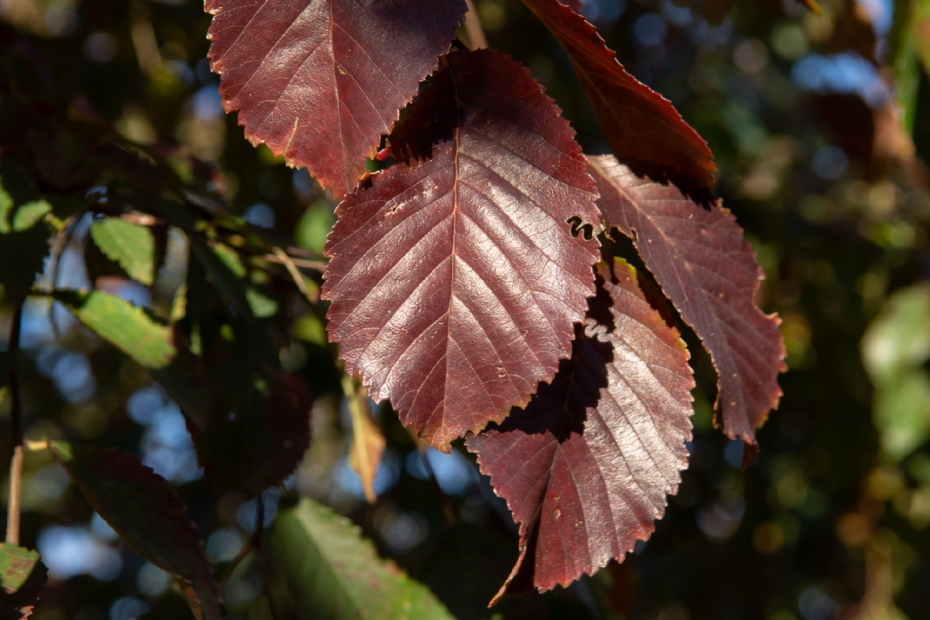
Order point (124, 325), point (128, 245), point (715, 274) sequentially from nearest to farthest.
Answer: point (715, 274), point (124, 325), point (128, 245)

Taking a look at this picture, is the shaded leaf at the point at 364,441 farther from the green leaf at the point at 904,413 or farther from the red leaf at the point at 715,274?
the green leaf at the point at 904,413

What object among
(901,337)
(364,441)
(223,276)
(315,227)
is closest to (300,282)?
→ (223,276)

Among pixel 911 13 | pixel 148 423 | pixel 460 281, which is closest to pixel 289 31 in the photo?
pixel 460 281

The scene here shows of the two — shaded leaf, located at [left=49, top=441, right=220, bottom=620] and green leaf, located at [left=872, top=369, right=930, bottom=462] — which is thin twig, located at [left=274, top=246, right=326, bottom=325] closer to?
shaded leaf, located at [left=49, top=441, right=220, bottom=620]

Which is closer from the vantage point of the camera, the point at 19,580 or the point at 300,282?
the point at 19,580

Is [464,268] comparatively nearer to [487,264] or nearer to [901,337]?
[487,264]

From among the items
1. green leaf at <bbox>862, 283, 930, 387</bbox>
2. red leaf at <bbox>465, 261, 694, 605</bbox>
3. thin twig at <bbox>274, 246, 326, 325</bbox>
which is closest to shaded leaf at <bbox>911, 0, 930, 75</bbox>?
red leaf at <bbox>465, 261, 694, 605</bbox>
